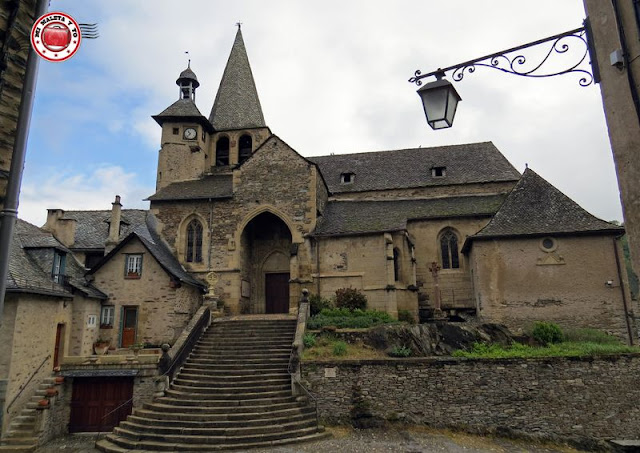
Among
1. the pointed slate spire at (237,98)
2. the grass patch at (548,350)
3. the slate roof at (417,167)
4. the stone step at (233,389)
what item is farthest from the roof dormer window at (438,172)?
the stone step at (233,389)

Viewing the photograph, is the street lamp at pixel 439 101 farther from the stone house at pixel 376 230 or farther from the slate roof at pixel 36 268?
the stone house at pixel 376 230

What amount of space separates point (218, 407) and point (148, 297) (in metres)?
8.20

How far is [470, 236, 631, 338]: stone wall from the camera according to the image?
1830 cm

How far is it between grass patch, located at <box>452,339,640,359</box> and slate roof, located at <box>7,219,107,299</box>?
1493 centimetres

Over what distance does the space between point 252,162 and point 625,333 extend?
1907 centimetres

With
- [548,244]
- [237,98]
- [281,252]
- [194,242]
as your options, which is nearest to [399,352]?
[548,244]

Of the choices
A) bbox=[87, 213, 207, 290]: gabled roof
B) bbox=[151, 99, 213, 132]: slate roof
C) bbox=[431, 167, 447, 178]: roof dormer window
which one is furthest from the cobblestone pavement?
bbox=[151, 99, 213, 132]: slate roof

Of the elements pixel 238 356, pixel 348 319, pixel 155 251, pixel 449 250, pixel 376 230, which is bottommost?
pixel 238 356

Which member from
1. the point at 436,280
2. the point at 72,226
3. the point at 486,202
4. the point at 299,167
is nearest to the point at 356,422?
the point at 436,280

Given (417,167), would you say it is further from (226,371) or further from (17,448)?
(17,448)

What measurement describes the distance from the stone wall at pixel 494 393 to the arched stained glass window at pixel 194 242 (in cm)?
1112

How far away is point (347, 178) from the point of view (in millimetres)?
29141

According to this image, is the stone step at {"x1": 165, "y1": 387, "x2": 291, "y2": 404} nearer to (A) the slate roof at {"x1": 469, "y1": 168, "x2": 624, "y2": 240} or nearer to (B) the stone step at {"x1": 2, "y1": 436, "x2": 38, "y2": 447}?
(B) the stone step at {"x1": 2, "y1": 436, "x2": 38, "y2": 447}

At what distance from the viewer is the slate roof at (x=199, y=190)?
23953mm
